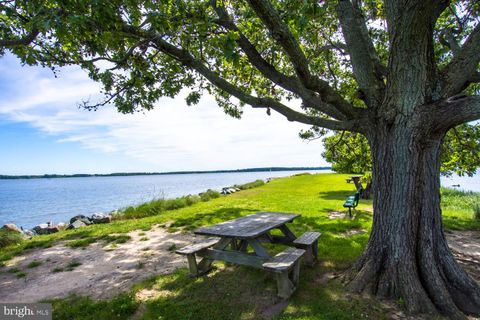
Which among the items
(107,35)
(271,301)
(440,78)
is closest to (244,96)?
(107,35)

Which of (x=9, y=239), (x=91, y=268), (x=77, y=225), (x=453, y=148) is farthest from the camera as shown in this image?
(x=77, y=225)

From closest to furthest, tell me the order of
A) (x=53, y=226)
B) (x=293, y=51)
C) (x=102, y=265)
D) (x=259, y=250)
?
(x=293, y=51) → (x=259, y=250) → (x=102, y=265) → (x=53, y=226)

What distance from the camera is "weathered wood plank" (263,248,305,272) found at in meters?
3.24

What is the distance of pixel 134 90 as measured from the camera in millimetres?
6242

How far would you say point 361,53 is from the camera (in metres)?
3.96

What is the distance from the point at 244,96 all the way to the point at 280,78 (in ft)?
2.13

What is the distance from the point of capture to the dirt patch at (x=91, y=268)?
4.16 m

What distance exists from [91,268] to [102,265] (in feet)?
0.68

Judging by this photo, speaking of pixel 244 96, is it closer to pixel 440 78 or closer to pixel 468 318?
pixel 440 78

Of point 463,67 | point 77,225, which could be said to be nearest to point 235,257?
point 463,67

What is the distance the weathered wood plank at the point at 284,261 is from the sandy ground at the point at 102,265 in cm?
240

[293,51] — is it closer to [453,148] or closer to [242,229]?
[242,229]

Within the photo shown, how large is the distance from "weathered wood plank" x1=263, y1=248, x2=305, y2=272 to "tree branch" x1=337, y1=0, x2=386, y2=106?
8.60ft

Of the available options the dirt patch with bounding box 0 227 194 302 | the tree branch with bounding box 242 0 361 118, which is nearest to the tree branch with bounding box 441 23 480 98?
the tree branch with bounding box 242 0 361 118
